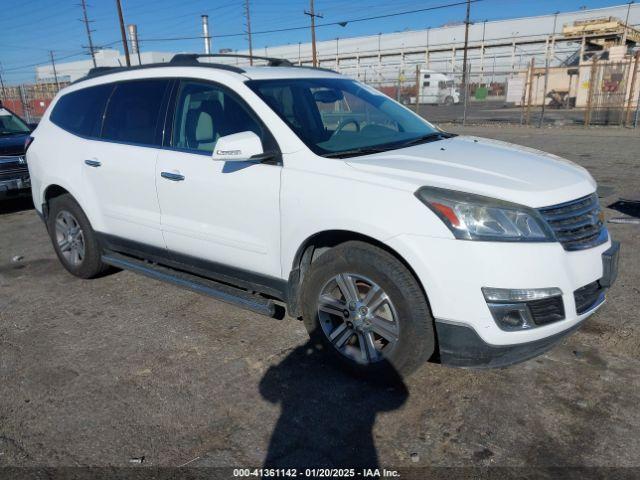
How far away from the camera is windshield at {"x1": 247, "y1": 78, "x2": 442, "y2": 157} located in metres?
3.42

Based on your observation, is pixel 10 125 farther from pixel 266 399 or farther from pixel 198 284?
pixel 266 399

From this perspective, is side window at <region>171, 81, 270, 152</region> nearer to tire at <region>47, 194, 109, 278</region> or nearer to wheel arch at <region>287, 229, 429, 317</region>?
wheel arch at <region>287, 229, 429, 317</region>

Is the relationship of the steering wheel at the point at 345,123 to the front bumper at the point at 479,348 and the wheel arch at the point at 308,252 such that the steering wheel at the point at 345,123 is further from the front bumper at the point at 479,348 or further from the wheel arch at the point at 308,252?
the front bumper at the point at 479,348

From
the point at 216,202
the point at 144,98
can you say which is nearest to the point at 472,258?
the point at 216,202

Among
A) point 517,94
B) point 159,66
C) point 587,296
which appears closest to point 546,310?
point 587,296

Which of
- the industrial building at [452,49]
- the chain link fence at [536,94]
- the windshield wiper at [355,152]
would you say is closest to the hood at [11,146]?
the windshield wiper at [355,152]

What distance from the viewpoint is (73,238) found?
4961 mm

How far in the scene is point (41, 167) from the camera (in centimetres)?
498

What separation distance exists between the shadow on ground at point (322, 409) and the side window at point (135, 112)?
210 centimetres

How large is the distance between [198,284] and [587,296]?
8.65ft

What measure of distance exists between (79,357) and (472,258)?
271cm

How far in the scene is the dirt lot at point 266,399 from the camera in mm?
2539

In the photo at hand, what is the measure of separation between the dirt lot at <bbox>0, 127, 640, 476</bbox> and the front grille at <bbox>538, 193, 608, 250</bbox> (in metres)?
0.86

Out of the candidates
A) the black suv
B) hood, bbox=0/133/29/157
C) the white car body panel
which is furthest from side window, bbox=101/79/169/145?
hood, bbox=0/133/29/157
